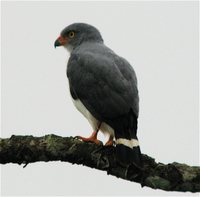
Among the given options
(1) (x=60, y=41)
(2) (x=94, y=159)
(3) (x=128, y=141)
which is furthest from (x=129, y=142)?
(1) (x=60, y=41)

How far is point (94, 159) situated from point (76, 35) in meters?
3.53

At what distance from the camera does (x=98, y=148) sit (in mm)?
6957

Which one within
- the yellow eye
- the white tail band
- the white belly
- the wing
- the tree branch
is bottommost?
the tree branch

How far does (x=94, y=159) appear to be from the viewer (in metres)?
6.82

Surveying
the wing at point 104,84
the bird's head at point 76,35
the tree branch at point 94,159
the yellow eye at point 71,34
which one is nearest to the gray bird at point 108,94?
the wing at point 104,84

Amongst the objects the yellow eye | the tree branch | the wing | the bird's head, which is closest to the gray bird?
the wing

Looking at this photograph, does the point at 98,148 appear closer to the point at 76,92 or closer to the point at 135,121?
the point at 135,121

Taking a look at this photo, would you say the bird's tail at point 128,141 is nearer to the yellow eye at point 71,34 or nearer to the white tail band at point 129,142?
the white tail band at point 129,142

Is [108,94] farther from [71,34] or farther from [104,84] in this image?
[71,34]

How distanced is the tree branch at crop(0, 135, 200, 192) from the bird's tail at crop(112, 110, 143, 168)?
103 millimetres

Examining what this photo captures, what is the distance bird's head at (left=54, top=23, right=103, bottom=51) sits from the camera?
966 centimetres

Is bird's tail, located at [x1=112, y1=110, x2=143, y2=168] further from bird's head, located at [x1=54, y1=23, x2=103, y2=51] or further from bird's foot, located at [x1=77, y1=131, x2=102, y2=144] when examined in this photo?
bird's head, located at [x1=54, y1=23, x2=103, y2=51]

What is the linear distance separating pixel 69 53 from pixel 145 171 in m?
3.70

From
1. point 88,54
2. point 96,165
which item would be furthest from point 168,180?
point 88,54
